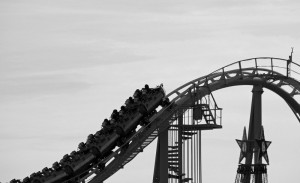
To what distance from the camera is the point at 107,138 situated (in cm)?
11438

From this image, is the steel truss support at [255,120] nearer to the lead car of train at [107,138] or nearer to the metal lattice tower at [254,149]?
the metal lattice tower at [254,149]

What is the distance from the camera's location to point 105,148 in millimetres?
114062

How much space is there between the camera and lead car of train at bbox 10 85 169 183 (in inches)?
4483

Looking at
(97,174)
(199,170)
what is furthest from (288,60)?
(97,174)

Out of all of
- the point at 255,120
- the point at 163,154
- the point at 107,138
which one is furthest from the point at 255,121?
the point at 107,138

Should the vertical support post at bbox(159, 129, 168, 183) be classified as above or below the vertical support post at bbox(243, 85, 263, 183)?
below

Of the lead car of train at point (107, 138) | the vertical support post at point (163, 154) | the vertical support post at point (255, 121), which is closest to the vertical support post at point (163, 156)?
the vertical support post at point (163, 154)

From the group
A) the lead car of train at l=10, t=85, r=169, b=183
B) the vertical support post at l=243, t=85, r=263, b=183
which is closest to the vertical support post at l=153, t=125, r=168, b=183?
the lead car of train at l=10, t=85, r=169, b=183

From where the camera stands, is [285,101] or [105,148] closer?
[105,148]

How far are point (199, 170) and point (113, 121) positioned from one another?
9.25 m

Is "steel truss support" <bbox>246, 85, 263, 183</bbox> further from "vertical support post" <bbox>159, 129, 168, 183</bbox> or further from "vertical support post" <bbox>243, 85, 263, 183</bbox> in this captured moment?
"vertical support post" <bbox>159, 129, 168, 183</bbox>

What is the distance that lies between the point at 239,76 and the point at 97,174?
52.1 ft

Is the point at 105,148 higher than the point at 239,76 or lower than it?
lower

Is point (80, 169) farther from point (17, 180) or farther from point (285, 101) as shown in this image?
point (285, 101)
